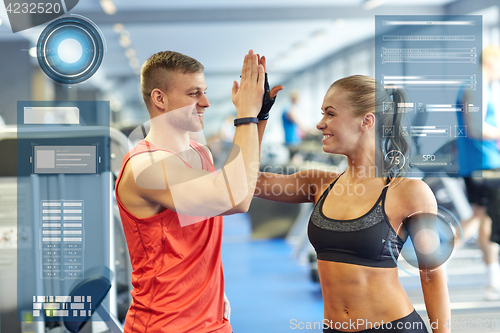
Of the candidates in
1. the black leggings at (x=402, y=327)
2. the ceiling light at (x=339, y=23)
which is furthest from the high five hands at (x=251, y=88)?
the ceiling light at (x=339, y=23)

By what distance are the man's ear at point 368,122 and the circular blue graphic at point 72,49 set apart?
0.98m

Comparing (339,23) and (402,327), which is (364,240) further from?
(339,23)

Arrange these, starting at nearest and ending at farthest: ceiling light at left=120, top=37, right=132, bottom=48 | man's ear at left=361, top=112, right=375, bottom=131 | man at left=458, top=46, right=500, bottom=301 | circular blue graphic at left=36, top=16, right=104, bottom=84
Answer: man's ear at left=361, top=112, right=375, bottom=131 < circular blue graphic at left=36, top=16, right=104, bottom=84 < man at left=458, top=46, right=500, bottom=301 < ceiling light at left=120, top=37, right=132, bottom=48

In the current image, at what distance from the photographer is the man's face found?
1184mm

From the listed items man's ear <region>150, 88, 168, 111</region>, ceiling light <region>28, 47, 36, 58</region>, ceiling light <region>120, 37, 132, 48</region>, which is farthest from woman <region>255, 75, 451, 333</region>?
ceiling light <region>120, 37, 132, 48</region>

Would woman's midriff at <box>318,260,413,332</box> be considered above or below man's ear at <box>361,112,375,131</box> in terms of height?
below

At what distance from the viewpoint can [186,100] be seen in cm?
119

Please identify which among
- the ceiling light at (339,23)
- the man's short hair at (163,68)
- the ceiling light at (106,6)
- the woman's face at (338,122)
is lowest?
the woman's face at (338,122)

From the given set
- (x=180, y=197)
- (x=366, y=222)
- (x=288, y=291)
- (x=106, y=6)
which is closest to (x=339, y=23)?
(x=288, y=291)

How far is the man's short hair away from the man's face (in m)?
0.02

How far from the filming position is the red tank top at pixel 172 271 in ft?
3.68

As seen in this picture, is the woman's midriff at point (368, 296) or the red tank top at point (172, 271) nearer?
the red tank top at point (172, 271)

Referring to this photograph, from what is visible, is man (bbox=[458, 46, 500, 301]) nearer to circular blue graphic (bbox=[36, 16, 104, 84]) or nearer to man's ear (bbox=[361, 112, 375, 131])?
man's ear (bbox=[361, 112, 375, 131])

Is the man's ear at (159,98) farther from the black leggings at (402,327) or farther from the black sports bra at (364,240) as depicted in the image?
the black leggings at (402,327)
